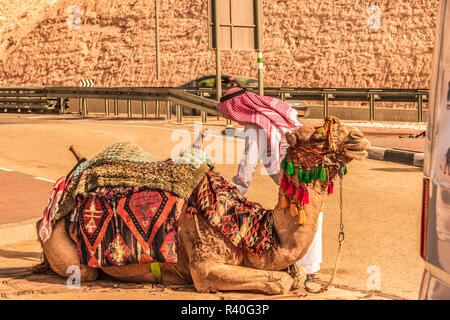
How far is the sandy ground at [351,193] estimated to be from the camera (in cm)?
782

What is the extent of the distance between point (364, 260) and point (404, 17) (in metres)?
36.2

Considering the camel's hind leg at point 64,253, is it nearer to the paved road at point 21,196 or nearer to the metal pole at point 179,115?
the paved road at point 21,196

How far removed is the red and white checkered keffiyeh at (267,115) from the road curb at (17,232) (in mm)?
3270

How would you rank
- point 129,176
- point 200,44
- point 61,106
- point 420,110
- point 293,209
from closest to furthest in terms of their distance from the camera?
point 293,209, point 129,176, point 420,110, point 61,106, point 200,44

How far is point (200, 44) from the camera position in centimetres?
5103

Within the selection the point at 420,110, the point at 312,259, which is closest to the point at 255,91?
the point at 420,110

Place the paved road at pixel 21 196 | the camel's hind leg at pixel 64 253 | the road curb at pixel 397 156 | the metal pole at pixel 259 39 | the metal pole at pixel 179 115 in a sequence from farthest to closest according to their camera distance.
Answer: the metal pole at pixel 179 115
the metal pole at pixel 259 39
the road curb at pixel 397 156
the paved road at pixel 21 196
the camel's hind leg at pixel 64 253

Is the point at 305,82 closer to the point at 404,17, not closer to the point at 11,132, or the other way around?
the point at 404,17

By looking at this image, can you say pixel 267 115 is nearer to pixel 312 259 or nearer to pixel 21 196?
pixel 312 259

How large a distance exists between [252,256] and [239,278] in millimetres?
190

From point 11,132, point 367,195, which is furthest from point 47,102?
point 367,195

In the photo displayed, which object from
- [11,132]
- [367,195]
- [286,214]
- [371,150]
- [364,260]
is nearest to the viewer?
[286,214]

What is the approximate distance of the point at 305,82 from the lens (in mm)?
44625

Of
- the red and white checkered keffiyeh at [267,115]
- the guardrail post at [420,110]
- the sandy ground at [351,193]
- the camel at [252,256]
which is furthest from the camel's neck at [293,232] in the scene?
the guardrail post at [420,110]
